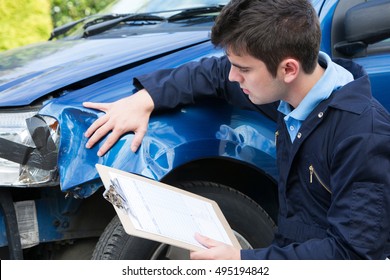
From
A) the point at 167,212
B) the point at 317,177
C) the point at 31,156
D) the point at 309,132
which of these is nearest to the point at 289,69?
the point at 309,132

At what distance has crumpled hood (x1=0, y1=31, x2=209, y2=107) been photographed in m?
2.63

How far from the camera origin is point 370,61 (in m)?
Answer: 3.04

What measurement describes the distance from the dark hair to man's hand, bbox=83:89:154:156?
454 millimetres

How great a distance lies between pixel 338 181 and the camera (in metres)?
2.05

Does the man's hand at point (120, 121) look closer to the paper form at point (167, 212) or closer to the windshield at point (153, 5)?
the paper form at point (167, 212)

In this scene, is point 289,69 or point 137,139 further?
point 137,139

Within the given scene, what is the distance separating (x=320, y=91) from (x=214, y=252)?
62cm

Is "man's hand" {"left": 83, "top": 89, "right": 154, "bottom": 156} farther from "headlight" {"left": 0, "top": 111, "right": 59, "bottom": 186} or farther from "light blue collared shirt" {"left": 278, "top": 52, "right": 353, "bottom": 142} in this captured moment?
"light blue collared shirt" {"left": 278, "top": 52, "right": 353, "bottom": 142}

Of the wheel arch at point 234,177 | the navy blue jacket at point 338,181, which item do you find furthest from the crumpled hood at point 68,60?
the navy blue jacket at point 338,181

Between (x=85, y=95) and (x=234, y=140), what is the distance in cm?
59

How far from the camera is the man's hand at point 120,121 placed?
246cm

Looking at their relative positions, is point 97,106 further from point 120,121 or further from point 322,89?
point 322,89

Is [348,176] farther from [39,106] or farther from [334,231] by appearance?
[39,106]

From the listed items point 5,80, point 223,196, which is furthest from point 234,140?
point 5,80
